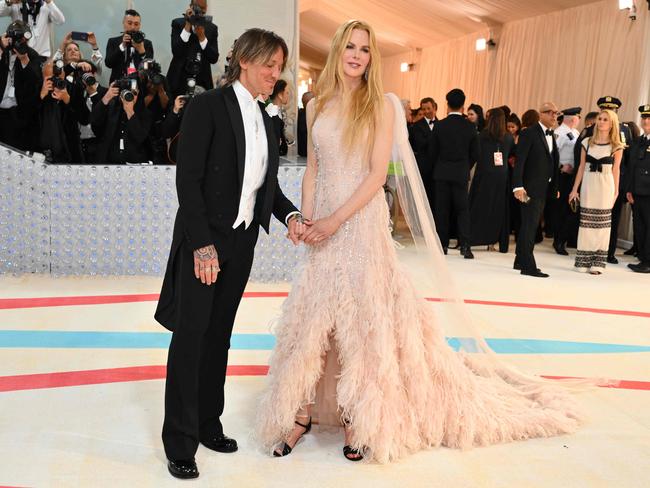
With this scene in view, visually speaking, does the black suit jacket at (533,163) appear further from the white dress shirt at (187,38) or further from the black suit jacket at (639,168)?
the white dress shirt at (187,38)

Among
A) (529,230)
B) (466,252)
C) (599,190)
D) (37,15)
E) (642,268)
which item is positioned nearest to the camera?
(529,230)

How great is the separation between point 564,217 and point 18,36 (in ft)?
18.8

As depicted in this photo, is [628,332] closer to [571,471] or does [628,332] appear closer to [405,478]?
[571,471]

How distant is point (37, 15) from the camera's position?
7273mm

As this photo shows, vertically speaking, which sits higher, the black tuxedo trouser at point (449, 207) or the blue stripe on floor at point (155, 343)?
the black tuxedo trouser at point (449, 207)

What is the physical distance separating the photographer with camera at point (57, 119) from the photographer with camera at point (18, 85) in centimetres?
16

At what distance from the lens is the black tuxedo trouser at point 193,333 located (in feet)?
8.48

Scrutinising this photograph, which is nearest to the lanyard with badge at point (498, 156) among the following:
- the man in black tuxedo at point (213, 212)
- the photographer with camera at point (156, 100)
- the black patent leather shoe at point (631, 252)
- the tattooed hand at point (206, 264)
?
the black patent leather shoe at point (631, 252)

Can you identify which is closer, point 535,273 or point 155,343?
point 155,343

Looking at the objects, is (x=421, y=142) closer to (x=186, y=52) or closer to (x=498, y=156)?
(x=498, y=156)

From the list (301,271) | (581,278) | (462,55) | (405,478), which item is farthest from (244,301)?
(462,55)

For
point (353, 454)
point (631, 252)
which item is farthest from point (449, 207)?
point (353, 454)

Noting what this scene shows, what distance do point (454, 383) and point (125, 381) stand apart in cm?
159

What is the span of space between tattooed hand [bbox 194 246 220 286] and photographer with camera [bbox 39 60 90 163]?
3.91 metres
